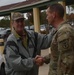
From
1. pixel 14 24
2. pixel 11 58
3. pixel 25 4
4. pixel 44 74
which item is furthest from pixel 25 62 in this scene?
pixel 25 4

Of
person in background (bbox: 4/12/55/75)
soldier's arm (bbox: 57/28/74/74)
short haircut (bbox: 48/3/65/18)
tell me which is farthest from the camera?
person in background (bbox: 4/12/55/75)

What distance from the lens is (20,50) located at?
17.0 feet

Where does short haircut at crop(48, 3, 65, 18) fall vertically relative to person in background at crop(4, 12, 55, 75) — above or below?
above

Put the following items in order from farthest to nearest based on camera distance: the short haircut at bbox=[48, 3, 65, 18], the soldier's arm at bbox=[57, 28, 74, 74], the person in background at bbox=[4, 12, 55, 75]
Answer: the person in background at bbox=[4, 12, 55, 75] → the short haircut at bbox=[48, 3, 65, 18] → the soldier's arm at bbox=[57, 28, 74, 74]

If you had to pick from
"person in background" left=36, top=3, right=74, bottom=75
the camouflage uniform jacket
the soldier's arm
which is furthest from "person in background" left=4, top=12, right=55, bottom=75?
the soldier's arm

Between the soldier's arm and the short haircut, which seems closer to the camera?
the soldier's arm

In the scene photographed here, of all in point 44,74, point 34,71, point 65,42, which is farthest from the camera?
point 44,74

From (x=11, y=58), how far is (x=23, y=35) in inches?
18.2

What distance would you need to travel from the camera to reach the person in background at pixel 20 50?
199 inches

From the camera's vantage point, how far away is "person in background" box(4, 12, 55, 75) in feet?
16.6

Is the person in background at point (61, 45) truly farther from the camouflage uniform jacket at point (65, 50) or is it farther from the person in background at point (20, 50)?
the person in background at point (20, 50)

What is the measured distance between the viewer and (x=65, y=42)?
397cm

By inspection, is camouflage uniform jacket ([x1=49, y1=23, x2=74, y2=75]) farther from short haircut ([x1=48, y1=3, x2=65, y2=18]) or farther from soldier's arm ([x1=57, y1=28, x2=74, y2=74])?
short haircut ([x1=48, y1=3, x2=65, y2=18])

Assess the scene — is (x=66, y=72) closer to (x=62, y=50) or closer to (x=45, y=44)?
(x=62, y=50)
